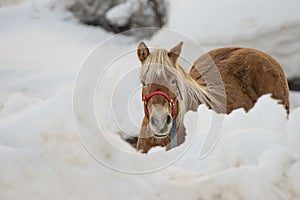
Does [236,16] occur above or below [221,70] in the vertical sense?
above

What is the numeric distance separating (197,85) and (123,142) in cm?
24

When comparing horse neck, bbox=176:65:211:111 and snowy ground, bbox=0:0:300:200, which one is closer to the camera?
snowy ground, bbox=0:0:300:200

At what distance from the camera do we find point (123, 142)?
0.73 m

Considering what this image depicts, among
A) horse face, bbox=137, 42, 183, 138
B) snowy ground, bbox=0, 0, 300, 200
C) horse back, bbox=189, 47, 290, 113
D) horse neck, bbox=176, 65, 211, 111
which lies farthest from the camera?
horse back, bbox=189, 47, 290, 113

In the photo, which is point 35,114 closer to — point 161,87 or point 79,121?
point 79,121

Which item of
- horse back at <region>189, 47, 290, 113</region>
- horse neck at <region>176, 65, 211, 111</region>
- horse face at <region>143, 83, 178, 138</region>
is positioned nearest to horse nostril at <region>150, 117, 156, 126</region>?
horse face at <region>143, 83, 178, 138</region>

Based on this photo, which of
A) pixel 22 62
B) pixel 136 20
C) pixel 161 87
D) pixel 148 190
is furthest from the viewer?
pixel 136 20

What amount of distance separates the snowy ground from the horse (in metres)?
0.04

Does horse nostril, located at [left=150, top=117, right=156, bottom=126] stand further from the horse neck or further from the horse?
the horse neck

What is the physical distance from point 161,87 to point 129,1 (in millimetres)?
342

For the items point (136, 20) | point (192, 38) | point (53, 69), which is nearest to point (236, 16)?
point (192, 38)

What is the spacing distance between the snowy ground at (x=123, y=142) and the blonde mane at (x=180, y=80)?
1.1 inches

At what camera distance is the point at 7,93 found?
85cm

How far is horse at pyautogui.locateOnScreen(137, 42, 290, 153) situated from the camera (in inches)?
29.4
